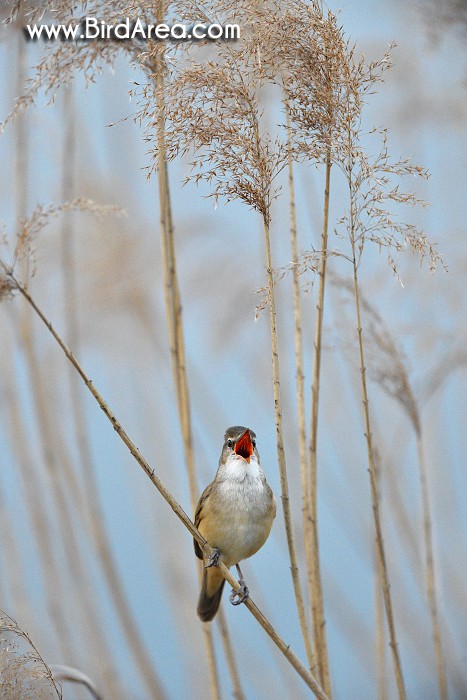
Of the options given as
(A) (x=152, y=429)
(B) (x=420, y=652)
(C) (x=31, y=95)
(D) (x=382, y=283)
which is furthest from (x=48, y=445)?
(B) (x=420, y=652)

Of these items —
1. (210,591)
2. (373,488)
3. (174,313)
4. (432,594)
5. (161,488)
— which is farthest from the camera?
(432,594)

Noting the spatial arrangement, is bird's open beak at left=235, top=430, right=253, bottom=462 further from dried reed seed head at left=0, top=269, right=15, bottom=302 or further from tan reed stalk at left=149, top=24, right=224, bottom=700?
dried reed seed head at left=0, top=269, right=15, bottom=302

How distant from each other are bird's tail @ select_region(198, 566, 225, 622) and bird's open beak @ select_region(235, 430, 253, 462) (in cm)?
50

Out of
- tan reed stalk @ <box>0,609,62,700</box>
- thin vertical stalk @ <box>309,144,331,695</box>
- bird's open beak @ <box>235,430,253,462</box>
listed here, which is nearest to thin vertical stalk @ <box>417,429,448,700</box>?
thin vertical stalk @ <box>309,144,331,695</box>

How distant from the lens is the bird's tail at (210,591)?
183 cm

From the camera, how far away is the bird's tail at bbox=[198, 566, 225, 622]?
1.83 m

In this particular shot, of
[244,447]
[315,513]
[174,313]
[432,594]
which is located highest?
[174,313]

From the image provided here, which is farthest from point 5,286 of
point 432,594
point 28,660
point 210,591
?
point 432,594

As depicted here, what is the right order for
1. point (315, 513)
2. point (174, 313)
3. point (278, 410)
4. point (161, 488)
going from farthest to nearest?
point (174, 313) < point (315, 513) < point (278, 410) < point (161, 488)

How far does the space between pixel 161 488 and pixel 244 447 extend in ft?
1.14

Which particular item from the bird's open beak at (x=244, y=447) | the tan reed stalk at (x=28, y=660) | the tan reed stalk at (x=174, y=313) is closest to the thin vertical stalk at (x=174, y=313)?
the tan reed stalk at (x=174, y=313)

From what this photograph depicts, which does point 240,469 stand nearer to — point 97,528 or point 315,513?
point 315,513

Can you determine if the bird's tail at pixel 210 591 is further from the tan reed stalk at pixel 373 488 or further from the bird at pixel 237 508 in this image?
the tan reed stalk at pixel 373 488

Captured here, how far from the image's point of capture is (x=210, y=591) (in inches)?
73.1
